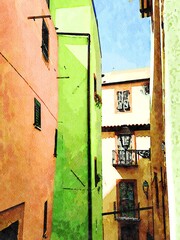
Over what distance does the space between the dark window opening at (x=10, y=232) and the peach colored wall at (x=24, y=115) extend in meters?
0.44

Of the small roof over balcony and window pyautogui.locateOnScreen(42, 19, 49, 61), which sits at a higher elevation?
the small roof over balcony

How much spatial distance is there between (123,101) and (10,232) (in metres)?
16.6

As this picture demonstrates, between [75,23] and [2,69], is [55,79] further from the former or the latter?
[2,69]

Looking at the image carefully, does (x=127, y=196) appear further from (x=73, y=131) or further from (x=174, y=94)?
(x=174, y=94)

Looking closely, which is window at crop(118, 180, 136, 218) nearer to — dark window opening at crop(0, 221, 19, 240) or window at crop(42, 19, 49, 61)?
window at crop(42, 19, 49, 61)

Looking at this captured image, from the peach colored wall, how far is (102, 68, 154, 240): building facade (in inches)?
400

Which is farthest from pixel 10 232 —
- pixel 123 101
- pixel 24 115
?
pixel 123 101

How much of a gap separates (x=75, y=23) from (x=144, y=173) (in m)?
12.0

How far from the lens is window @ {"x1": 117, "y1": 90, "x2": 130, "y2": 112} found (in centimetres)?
2092

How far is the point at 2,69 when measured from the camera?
16.2 ft

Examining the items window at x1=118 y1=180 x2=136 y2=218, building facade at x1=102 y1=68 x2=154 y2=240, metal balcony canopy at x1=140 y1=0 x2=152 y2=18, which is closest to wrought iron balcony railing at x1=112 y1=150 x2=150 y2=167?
building facade at x1=102 y1=68 x2=154 y2=240

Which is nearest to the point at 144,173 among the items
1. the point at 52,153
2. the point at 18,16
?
the point at 52,153

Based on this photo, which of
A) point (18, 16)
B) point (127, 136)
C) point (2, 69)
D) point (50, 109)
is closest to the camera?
point (2, 69)

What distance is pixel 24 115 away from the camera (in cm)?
618
